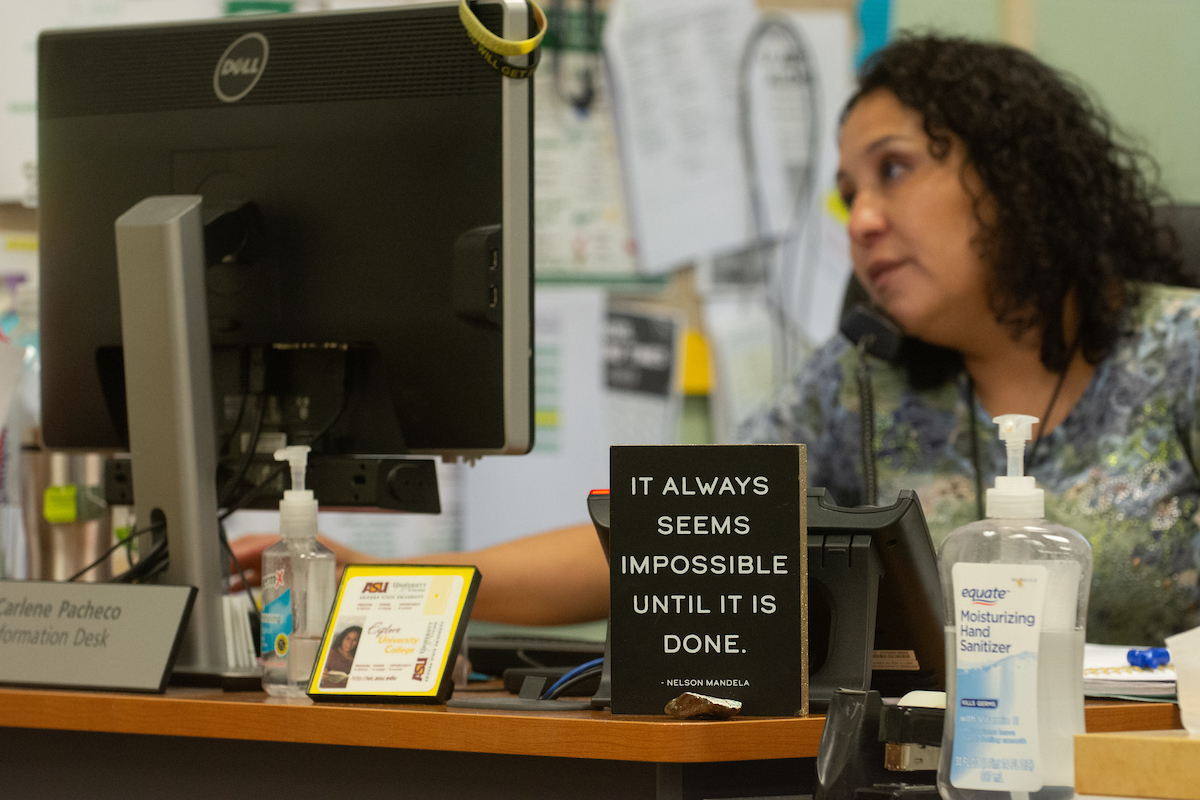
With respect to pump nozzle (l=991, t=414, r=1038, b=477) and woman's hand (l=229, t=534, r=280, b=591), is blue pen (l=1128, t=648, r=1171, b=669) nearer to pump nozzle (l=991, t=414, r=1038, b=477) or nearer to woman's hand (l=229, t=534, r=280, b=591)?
pump nozzle (l=991, t=414, r=1038, b=477)

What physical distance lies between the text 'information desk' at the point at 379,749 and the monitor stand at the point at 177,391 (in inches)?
3.5

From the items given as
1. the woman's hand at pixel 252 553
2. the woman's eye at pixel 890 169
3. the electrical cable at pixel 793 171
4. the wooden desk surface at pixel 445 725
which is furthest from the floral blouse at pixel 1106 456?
the woman's hand at pixel 252 553

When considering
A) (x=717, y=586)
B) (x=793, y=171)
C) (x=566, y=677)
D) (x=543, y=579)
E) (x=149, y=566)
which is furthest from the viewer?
(x=793, y=171)

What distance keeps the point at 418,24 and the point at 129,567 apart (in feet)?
1.78

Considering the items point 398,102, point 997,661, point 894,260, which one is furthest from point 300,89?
point 894,260

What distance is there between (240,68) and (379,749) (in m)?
0.60

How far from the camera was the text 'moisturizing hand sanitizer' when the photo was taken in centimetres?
62

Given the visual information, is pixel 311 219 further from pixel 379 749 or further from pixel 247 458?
pixel 379 749

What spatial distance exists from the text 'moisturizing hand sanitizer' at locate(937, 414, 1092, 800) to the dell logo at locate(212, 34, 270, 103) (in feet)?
2.38

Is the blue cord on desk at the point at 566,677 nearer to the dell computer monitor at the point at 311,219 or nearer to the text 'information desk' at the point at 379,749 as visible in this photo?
the text 'information desk' at the point at 379,749

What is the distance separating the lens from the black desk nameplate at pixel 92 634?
0.88m

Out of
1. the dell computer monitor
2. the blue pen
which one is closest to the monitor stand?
the dell computer monitor

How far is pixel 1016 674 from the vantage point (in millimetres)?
624

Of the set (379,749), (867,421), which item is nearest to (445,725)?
(379,749)
